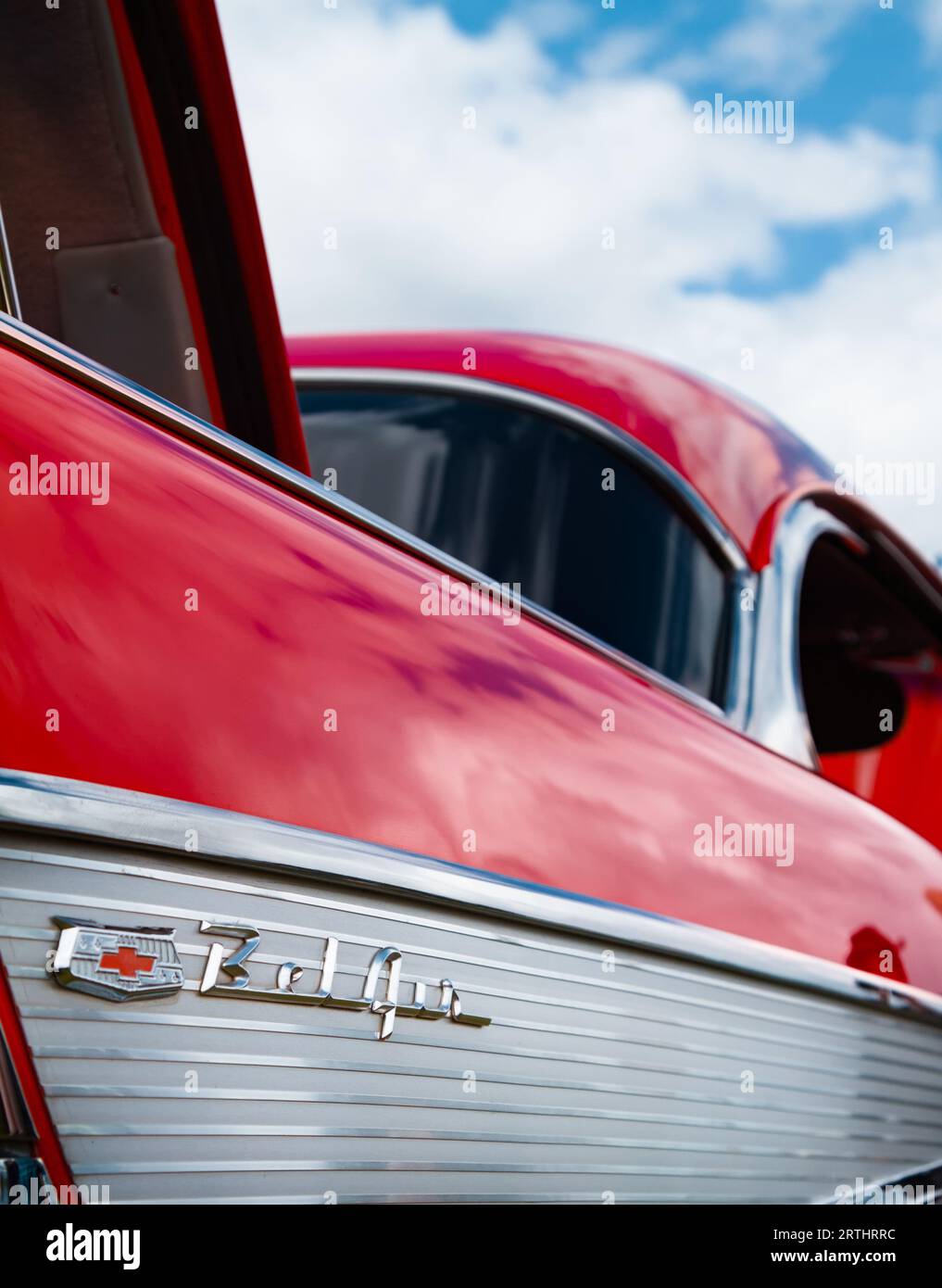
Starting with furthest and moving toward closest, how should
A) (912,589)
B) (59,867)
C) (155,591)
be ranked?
(912,589)
(155,591)
(59,867)

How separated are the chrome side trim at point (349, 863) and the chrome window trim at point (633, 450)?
0.53 m

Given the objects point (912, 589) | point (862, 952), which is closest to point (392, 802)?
point (862, 952)

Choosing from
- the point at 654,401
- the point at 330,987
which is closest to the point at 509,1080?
the point at 330,987

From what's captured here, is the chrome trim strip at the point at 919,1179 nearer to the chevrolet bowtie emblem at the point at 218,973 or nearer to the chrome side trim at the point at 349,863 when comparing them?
the chrome side trim at the point at 349,863

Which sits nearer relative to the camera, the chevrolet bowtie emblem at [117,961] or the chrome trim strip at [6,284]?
the chevrolet bowtie emblem at [117,961]

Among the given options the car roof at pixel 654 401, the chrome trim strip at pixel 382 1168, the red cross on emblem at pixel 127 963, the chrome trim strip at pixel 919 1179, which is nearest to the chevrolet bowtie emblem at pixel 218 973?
the red cross on emblem at pixel 127 963

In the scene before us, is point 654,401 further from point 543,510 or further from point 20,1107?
point 20,1107

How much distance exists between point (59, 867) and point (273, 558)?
0.38m

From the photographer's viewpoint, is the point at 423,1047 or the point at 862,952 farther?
the point at 862,952

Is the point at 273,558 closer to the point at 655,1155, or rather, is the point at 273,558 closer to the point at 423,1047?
the point at 423,1047

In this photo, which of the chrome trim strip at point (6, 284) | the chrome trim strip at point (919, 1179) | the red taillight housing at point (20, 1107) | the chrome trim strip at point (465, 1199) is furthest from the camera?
the chrome trim strip at point (919, 1179)

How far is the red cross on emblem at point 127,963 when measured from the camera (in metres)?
0.83

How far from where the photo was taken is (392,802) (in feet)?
3.59

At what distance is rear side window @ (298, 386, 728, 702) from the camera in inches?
93.0
